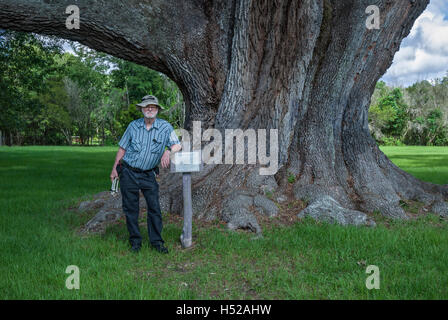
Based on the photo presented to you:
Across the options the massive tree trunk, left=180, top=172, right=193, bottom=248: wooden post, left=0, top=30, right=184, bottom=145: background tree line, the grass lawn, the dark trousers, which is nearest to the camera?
the grass lawn

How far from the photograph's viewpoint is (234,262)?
16.7 feet

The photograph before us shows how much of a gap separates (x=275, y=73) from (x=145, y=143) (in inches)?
123

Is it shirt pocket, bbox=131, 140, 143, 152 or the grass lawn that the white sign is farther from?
the grass lawn

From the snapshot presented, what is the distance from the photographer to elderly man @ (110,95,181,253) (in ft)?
17.4

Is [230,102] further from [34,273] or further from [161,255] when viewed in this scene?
[34,273]

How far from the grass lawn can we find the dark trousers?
22 centimetres

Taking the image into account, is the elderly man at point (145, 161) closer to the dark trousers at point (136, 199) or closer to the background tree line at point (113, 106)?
the dark trousers at point (136, 199)

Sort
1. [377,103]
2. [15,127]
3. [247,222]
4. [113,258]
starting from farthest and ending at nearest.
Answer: [377,103], [15,127], [247,222], [113,258]

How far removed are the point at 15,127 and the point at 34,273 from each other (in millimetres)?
17903

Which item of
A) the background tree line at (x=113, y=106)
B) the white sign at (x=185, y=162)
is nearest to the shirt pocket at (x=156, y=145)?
the white sign at (x=185, y=162)

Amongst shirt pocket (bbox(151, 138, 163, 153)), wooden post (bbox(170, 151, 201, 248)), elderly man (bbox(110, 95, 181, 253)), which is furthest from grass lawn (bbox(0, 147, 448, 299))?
shirt pocket (bbox(151, 138, 163, 153))

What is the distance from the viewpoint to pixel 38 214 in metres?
8.24

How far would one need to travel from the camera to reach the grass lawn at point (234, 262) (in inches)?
165
